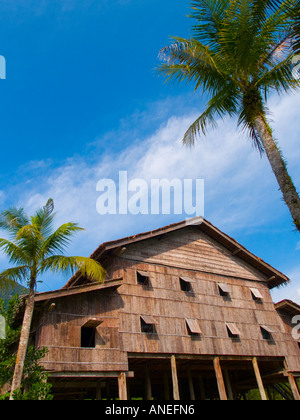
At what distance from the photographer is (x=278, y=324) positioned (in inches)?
913

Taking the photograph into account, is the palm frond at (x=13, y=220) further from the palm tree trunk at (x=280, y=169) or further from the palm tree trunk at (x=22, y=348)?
the palm tree trunk at (x=280, y=169)

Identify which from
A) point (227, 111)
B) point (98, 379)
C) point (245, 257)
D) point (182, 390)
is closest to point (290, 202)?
point (227, 111)

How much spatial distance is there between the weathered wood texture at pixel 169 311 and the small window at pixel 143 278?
0.21 m

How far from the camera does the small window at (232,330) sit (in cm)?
2048

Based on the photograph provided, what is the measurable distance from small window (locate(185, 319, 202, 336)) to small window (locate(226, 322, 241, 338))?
2273 mm

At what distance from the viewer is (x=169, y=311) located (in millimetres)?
19094

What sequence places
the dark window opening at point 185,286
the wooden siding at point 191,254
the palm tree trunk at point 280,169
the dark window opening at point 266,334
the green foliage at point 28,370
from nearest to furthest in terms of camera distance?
the palm tree trunk at point 280,169
the green foliage at point 28,370
the wooden siding at point 191,254
the dark window opening at point 185,286
the dark window opening at point 266,334

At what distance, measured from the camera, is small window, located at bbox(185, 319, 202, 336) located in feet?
A: 62.3

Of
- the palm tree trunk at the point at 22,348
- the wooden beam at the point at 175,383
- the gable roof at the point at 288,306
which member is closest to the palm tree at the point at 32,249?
the palm tree trunk at the point at 22,348

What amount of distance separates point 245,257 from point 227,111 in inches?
544

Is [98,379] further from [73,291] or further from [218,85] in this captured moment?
[218,85]

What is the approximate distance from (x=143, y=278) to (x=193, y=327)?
375cm
